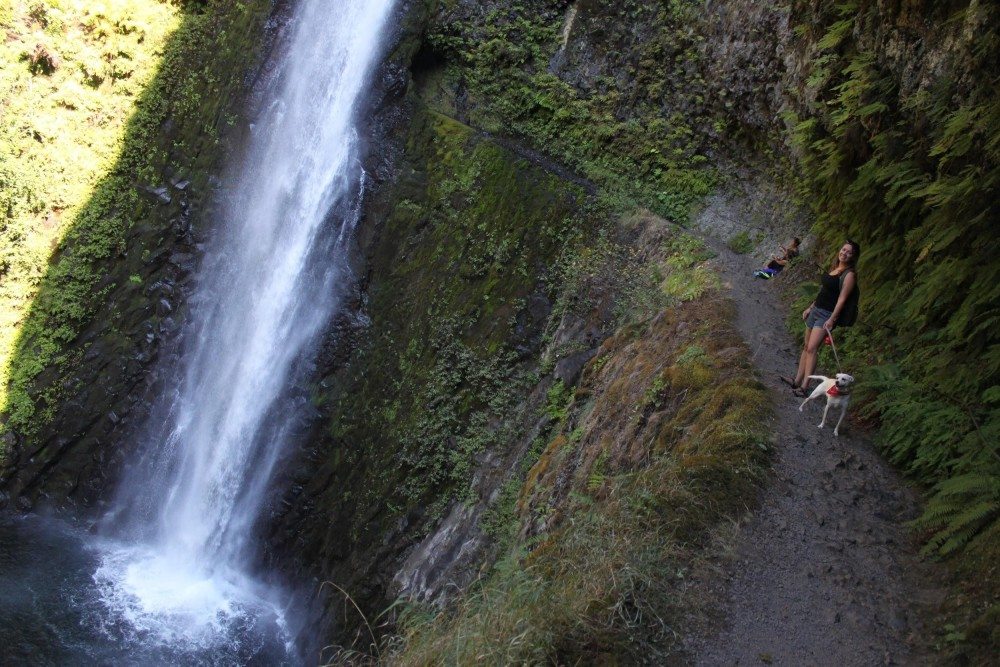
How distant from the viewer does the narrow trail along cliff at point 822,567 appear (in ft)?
15.1

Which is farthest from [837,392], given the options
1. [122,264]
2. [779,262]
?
[122,264]

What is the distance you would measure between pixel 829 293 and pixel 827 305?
12 cm

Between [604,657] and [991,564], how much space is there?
2.68 meters

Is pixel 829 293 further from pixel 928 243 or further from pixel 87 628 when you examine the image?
pixel 87 628

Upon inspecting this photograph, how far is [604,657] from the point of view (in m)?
4.33

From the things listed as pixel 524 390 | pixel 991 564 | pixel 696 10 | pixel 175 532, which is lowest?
pixel 175 532

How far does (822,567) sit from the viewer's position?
17.2ft

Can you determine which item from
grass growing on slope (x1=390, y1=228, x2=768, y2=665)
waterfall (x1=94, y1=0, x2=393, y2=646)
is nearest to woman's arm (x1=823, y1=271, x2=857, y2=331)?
grass growing on slope (x1=390, y1=228, x2=768, y2=665)

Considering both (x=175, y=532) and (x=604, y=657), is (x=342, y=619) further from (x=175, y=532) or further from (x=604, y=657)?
(x=604, y=657)

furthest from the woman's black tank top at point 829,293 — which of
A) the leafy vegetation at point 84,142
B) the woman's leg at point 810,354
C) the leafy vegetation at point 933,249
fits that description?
the leafy vegetation at point 84,142

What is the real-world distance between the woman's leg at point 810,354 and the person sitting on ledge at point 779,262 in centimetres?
339

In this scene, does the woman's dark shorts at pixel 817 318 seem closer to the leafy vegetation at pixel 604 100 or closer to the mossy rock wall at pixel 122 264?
the leafy vegetation at pixel 604 100

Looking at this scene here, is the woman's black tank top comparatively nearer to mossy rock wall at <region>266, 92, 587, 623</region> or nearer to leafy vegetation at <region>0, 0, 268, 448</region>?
mossy rock wall at <region>266, 92, 587, 623</region>

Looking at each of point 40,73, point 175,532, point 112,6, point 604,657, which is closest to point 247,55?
point 112,6
